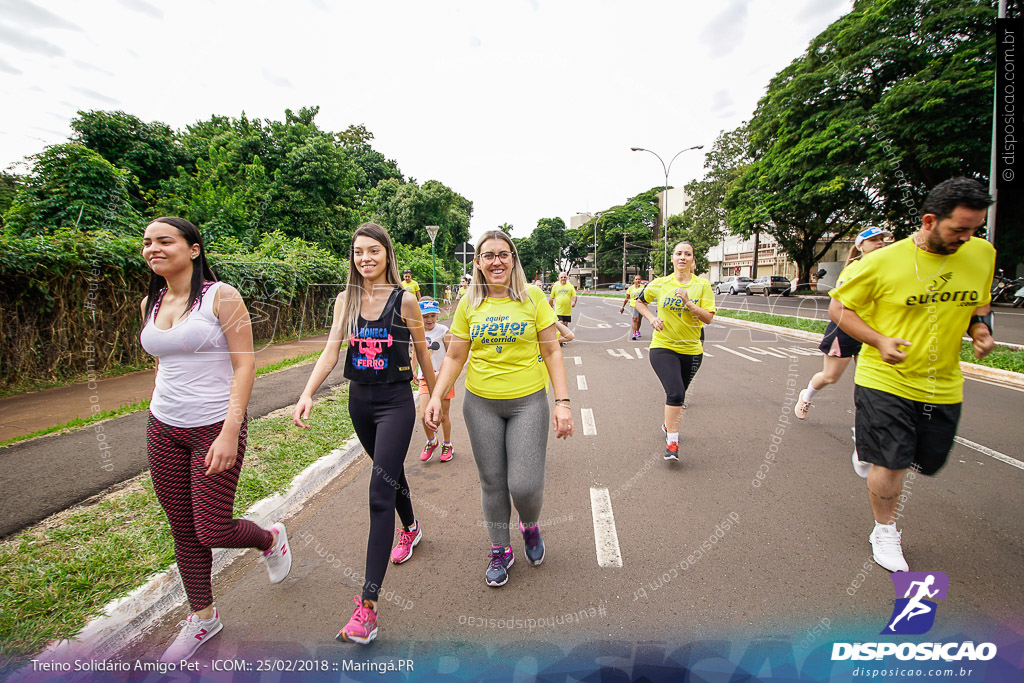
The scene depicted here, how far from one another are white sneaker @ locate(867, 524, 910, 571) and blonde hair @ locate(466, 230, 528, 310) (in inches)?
97.7

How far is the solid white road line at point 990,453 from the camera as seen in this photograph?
13.2 ft

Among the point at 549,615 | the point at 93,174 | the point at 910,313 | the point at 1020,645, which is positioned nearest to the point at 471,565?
the point at 549,615

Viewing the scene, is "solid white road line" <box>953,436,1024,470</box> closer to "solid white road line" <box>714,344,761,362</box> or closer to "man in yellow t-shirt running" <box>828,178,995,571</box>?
"man in yellow t-shirt running" <box>828,178,995,571</box>

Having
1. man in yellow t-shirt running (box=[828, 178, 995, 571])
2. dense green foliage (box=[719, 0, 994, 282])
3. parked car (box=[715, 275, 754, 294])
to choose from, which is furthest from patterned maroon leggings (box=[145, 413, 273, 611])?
parked car (box=[715, 275, 754, 294])

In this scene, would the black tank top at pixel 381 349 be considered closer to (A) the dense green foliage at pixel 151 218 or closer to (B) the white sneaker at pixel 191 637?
(B) the white sneaker at pixel 191 637

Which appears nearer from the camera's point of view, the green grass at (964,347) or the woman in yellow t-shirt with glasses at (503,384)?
the woman in yellow t-shirt with glasses at (503,384)

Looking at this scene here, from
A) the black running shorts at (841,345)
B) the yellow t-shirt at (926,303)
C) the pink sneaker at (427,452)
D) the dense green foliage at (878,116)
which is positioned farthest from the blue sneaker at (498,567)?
the dense green foliage at (878,116)

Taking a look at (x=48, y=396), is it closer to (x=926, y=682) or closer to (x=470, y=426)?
(x=470, y=426)

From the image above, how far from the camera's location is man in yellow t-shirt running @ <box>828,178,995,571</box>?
242 centimetres

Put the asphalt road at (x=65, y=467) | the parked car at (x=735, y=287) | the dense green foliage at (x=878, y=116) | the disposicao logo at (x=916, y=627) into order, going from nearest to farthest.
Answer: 1. the disposicao logo at (x=916, y=627)
2. the asphalt road at (x=65, y=467)
3. the dense green foliage at (x=878, y=116)
4. the parked car at (x=735, y=287)

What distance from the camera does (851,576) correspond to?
2551 millimetres

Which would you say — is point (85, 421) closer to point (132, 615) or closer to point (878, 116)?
point (132, 615)

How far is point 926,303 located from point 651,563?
2054 millimetres

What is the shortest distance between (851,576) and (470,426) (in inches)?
88.1
